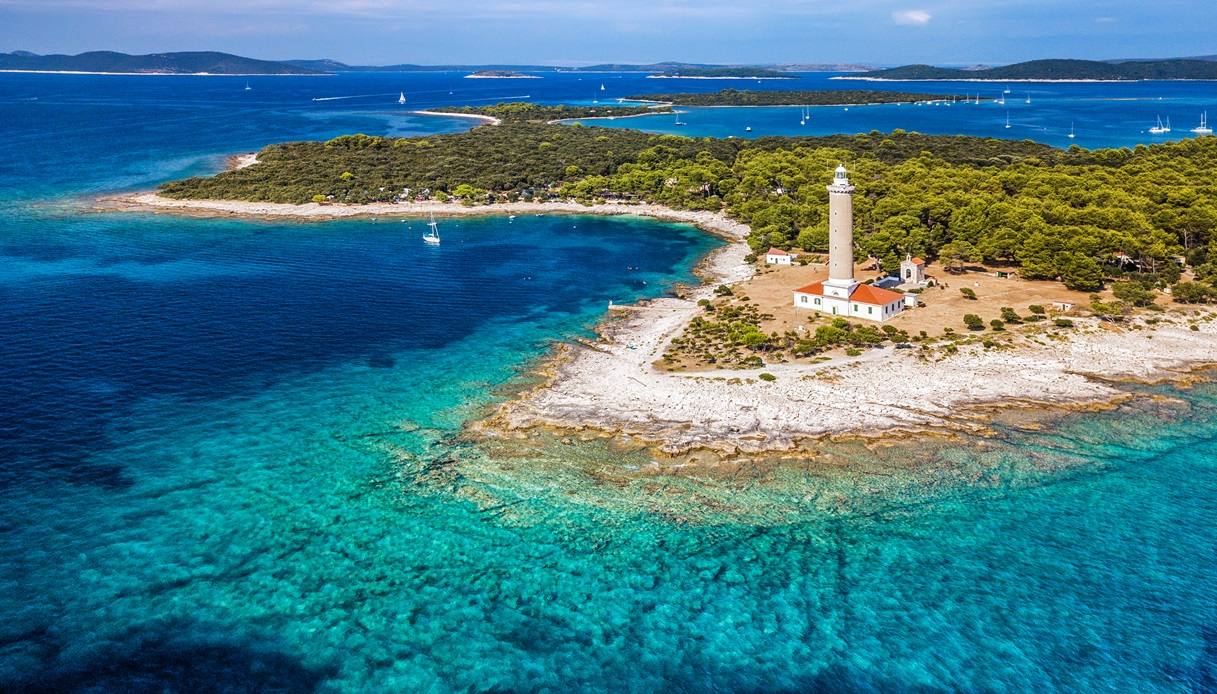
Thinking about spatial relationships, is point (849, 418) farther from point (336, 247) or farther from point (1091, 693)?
point (336, 247)

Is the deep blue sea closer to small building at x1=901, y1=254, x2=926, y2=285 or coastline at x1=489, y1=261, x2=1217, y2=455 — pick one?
coastline at x1=489, y1=261, x2=1217, y2=455

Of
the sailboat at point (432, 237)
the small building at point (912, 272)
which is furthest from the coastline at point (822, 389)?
the sailboat at point (432, 237)

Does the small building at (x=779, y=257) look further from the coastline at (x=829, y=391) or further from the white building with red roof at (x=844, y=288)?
the coastline at (x=829, y=391)

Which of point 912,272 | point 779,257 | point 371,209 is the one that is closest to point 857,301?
point 912,272

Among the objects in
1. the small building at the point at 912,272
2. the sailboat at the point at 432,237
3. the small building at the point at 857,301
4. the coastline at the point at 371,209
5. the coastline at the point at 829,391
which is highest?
the coastline at the point at 371,209

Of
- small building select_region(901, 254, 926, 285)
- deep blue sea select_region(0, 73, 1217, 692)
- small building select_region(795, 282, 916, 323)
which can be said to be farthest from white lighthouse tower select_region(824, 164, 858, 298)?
deep blue sea select_region(0, 73, 1217, 692)

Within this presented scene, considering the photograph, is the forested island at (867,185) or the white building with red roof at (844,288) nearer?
the white building with red roof at (844,288)

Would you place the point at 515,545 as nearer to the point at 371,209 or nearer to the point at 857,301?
the point at 857,301
